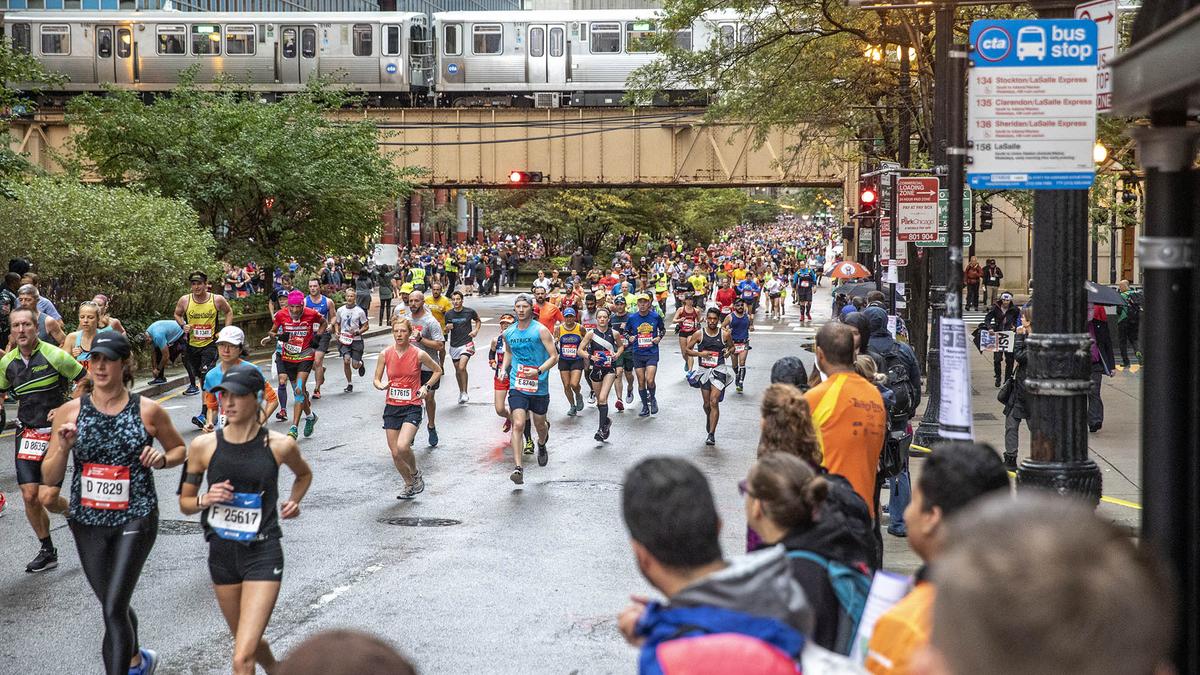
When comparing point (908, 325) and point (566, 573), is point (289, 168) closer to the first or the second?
point (908, 325)

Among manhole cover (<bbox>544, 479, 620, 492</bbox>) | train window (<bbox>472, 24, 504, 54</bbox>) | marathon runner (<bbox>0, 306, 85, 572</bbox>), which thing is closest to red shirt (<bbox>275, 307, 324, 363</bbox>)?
manhole cover (<bbox>544, 479, 620, 492</bbox>)

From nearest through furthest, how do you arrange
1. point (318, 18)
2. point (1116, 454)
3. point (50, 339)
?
point (50, 339)
point (1116, 454)
point (318, 18)

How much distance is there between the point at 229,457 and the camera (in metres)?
6.44

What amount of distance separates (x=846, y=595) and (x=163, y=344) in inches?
555

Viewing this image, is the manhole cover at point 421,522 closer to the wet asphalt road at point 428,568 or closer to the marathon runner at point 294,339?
the wet asphalt road at point 428,568

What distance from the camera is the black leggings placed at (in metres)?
6.41

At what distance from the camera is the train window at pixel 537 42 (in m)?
41.2

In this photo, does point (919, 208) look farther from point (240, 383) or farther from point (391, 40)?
point (391, 40)

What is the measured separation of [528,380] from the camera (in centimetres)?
1374

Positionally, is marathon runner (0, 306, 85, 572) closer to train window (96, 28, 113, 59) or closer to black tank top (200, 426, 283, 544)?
black tank top (200, 426, 283, 544)

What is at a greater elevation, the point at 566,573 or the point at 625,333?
the point at 625,333

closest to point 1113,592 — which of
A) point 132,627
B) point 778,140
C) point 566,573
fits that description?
point 132,627

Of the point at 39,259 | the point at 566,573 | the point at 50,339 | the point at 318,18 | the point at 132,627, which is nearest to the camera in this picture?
the point at 132,627

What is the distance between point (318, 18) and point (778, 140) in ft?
47.5
